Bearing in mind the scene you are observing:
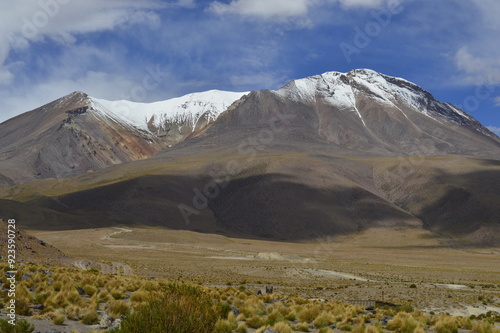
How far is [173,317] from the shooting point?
980 cm

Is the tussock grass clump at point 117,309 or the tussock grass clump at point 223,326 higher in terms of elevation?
the tussock grass clump at point 117,309

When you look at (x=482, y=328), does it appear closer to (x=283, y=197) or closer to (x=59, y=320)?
(x=59, y=320)

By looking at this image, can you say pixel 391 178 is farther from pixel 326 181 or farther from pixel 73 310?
pixel 73 310

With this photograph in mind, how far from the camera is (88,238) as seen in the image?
9912 centimetres

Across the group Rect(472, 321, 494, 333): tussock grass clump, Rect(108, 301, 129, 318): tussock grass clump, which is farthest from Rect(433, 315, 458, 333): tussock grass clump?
Rect(108, 301, 129, 318): tussock grass clump

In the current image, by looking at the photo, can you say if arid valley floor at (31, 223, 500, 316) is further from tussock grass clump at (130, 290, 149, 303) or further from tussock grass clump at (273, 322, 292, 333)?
tussock grass clump at (273, 322, 292, 333)

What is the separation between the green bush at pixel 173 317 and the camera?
963 cm

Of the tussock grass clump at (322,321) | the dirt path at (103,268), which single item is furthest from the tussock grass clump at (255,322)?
the dirt path at (103,268)

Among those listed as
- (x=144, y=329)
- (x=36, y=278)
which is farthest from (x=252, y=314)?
(x=36, y=278)

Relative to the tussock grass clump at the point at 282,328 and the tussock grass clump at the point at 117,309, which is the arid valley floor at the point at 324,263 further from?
the tussock grass clump at the point at 117,309

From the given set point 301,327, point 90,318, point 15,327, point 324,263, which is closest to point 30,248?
point 90,318

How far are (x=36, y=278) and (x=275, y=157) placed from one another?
574ft

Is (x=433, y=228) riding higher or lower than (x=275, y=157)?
lower

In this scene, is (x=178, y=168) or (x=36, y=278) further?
(x=178, y=168)
